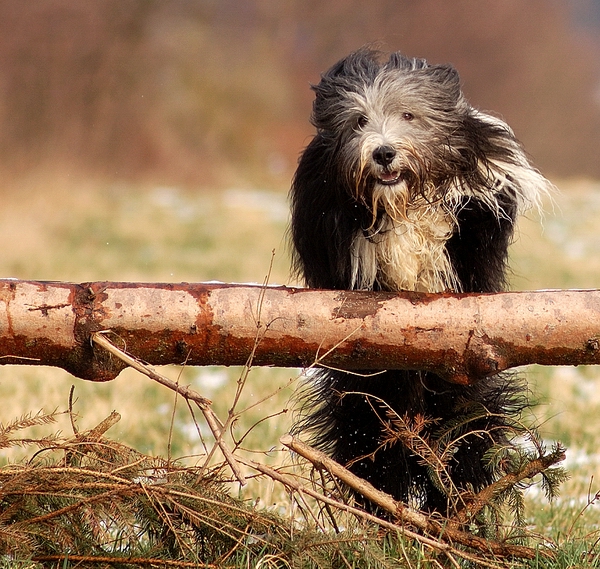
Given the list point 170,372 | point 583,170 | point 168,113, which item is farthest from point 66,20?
point 170,372

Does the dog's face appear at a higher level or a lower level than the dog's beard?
higher

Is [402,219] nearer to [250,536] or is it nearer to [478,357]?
[478,357]

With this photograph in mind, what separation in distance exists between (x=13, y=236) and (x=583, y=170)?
66.6 feet

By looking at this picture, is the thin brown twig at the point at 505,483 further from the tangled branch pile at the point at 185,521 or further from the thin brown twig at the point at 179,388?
the thin brown twig at the point at 179,388

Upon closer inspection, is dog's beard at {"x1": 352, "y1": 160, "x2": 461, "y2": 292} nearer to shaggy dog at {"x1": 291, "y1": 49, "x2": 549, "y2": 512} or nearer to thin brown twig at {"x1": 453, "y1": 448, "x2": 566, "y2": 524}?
shaggy dog at {"x1": 291, "y1": 49, "x2": 549, "y2": 512}

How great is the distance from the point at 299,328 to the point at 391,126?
30.1 inches

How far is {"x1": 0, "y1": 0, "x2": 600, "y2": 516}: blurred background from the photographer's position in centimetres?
602

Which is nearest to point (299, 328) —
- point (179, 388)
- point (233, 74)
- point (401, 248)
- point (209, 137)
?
Answer: point (179, 388)

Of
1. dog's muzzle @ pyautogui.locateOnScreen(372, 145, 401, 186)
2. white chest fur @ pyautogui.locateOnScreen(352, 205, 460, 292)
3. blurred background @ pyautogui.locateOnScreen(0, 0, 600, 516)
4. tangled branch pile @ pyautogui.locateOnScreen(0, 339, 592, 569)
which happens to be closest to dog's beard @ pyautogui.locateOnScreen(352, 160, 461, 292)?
white chest fur @ pyautogui.locateOnScreen(352, 205, 460, 292)

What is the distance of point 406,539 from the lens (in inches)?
105

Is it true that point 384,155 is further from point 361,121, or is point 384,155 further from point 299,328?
point 299,328

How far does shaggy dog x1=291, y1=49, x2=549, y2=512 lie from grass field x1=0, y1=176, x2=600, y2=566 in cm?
26

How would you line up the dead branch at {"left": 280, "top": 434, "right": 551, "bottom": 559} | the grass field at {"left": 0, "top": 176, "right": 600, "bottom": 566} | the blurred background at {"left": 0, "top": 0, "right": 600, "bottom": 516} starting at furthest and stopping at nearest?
the blurred background at {"left": 0, "top": 0, "right": 600, "bottom": 516} < the grass field at {"left": 0, "top": 176, "right": 600, "bottom": 566} < the dead branch at {"left": 280, "top": 434, "right": 551, "bottom": 559}

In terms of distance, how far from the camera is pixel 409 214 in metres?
3.14
